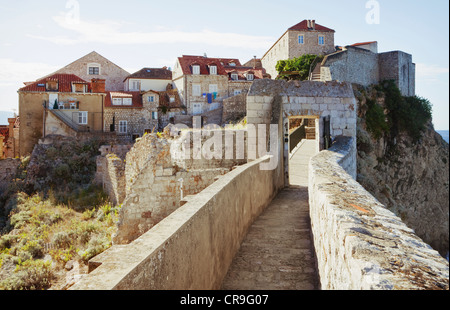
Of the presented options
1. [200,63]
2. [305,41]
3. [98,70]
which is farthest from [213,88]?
[98,70]

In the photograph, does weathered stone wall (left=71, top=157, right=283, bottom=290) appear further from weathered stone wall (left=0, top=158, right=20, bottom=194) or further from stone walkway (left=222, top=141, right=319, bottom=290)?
weathered stone wall (left=0, top=158, right=20, bottom=194)

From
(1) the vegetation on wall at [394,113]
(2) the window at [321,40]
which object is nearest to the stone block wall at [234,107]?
(1) the vegetation on wall at [394,113]

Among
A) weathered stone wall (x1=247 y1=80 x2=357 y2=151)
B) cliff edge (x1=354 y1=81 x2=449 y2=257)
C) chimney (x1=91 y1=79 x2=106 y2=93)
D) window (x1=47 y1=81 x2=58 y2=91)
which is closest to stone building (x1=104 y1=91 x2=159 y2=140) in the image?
chimney (x1=91 y1=79 x2=106 y2=93)

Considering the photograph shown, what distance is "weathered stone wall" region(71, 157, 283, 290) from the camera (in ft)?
7.96

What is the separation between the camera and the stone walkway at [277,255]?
199 inches

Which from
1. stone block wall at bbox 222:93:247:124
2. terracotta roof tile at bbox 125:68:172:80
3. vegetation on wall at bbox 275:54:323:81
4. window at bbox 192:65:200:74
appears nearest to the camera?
stone block wall at bbox 222:93:247:124

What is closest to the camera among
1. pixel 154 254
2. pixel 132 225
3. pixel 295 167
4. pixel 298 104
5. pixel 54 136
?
pixel 154 254

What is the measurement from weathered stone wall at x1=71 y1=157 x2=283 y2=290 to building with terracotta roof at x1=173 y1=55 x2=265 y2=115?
3762 cm

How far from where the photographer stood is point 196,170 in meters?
10.8

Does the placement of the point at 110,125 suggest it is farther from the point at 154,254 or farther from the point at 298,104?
the point at 154,254

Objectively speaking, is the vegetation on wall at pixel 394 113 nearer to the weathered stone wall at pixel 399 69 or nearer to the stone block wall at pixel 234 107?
the weathered stone wall at pixel 399 69

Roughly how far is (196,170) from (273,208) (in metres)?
2.80
